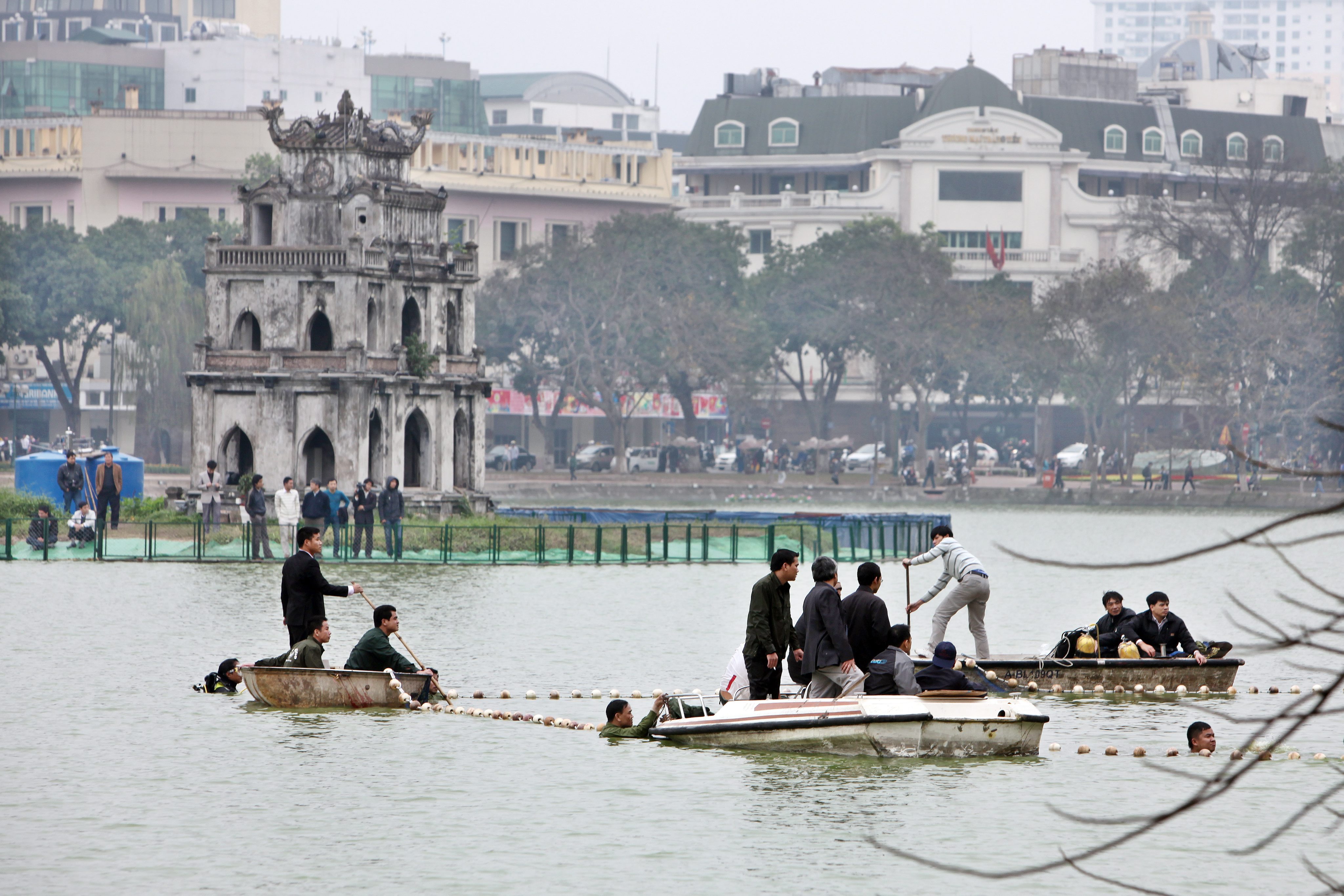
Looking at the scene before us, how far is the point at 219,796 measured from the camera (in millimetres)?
19000

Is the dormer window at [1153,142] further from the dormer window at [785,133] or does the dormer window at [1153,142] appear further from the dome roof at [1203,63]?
the dome roof at [1203,63]

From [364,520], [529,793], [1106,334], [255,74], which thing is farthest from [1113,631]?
[255,74]

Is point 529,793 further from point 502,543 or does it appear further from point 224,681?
point 502,543

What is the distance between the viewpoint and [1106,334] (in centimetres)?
9138

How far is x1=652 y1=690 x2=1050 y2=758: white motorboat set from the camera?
20.0 meters

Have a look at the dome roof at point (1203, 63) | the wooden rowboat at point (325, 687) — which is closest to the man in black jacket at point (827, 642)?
the wooden rowboat at point (325, 687)

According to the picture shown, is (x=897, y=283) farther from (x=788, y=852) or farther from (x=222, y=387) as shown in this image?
(x=788, y=852)

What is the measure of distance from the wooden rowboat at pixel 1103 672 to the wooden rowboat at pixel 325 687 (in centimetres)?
650

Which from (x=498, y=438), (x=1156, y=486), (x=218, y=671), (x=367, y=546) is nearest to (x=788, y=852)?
(x=218, y=671)

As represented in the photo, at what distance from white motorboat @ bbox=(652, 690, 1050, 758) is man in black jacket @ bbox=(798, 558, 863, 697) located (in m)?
0.23

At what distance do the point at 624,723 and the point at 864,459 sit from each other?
8249cm

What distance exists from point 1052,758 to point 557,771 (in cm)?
479

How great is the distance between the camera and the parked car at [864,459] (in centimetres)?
10369

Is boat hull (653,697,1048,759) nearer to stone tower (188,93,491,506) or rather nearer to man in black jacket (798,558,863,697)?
man in black jacket (798,558,863,697)
